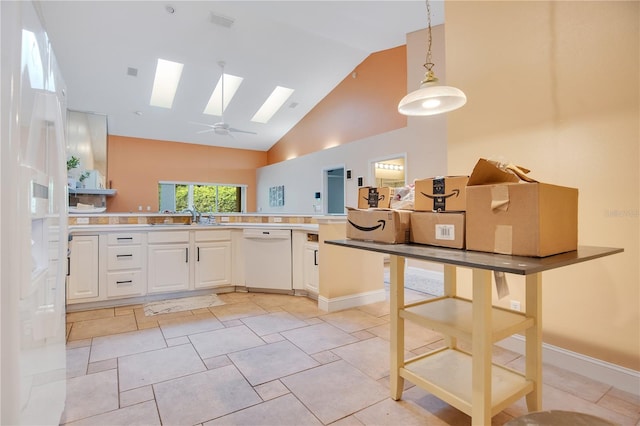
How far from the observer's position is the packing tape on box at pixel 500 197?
1.22m

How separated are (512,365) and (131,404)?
2.46m

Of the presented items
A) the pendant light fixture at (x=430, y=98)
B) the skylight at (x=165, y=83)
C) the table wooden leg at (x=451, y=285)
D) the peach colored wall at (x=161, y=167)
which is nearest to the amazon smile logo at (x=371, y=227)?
the table wooden leg at (x=451, y=285)

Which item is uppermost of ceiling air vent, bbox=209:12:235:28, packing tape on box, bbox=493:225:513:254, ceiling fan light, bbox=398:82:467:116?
ceiling air vent, bbox=209:12:235:28

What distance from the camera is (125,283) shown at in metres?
3.57

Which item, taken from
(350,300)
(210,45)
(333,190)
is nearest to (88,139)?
(210,45)

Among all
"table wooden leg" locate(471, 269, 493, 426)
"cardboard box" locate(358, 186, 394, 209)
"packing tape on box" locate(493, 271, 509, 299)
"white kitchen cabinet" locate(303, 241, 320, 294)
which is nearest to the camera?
"table wooden leg" locate(471, 269, 493, 426)

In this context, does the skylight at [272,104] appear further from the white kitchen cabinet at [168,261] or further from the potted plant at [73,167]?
the white kitchen cabinet at [168,261]

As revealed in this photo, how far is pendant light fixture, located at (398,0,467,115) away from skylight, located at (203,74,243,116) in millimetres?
5380

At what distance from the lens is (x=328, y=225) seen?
11.4 feet

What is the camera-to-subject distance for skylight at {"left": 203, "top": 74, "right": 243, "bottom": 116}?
22.5 ft

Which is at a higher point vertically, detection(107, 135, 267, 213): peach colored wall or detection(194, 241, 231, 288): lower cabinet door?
detection(107, 135, 267, 213): peach colored wall

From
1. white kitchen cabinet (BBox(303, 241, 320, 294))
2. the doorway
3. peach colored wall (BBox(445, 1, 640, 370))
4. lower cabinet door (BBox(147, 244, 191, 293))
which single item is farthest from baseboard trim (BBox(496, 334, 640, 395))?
the doorway

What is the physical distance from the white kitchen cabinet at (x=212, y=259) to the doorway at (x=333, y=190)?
3600 millimetres

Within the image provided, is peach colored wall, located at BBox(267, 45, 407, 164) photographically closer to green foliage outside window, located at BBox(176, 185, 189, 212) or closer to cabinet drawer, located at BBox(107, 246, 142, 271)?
green foliage outside window, located at BBox(176, 185, 189, 212)
